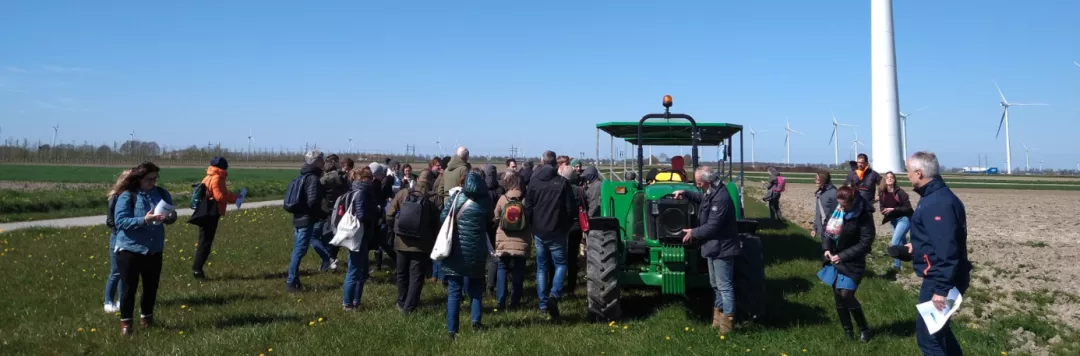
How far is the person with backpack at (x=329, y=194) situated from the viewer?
8844 mm

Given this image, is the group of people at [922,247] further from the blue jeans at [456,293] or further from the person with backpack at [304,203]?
the person with backpack at [304,203]

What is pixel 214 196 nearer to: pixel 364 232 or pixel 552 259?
pixel 364 232

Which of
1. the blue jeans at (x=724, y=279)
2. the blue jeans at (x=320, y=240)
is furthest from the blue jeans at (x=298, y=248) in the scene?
the blue jeans at (x=724, y=279)

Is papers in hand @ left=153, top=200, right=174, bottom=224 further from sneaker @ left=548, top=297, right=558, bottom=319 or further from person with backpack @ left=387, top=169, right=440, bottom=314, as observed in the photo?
sneaker @ left=548, top=297, right=558, bottom=319

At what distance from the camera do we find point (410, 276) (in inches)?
269

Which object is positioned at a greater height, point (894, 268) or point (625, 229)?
point (625, 229)

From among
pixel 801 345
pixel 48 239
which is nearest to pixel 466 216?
pixel 801 345

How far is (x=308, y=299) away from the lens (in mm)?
7816

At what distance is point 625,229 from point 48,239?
1119 cm

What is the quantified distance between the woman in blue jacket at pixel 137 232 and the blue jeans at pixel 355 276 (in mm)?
1735

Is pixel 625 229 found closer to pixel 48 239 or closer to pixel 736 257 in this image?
pixel 736 257

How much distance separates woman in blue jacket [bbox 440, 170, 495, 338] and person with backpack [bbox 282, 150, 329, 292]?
2.73 m

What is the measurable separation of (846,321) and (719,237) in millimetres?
1372

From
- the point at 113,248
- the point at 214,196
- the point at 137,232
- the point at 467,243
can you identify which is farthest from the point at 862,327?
the point at 214,196
